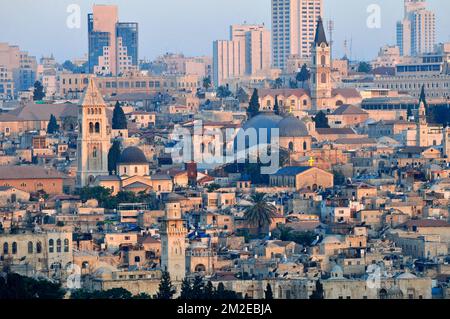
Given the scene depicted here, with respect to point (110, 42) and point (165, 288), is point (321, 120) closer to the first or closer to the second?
point (110, 42)

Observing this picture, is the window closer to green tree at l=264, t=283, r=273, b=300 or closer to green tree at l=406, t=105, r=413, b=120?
green tree at l=264, t=283, r=273, b=300

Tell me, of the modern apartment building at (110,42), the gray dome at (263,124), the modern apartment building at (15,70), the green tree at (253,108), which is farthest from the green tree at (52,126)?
the modern apartment building at (15,70)

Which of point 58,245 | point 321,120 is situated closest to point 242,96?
point 321,120

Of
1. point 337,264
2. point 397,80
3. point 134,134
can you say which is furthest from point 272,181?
point 397,80

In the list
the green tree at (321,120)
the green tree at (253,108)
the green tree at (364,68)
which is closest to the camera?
the green tree at (321,120)

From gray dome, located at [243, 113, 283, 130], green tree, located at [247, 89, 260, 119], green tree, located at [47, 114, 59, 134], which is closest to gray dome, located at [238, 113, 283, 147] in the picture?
gray dome, located at [243, 113, 283, 130]

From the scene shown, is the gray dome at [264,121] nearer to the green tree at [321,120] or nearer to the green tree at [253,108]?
the green tree at [321,120]
